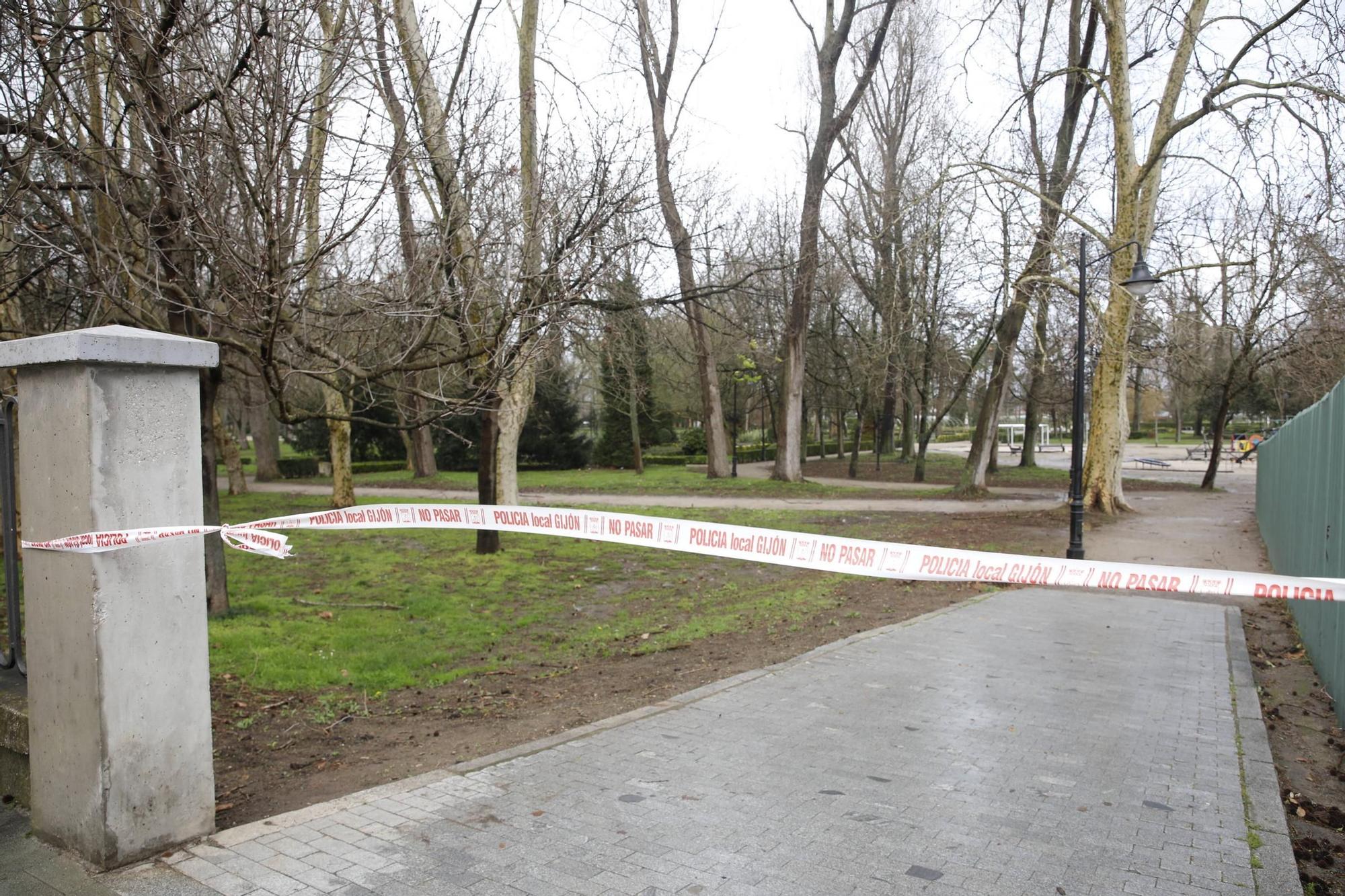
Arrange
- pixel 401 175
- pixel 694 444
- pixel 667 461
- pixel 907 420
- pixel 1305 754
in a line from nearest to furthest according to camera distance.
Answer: pixel 1305 754, pixel 401 175, pixel 667 461, pixel 907 420, pixel 694 444

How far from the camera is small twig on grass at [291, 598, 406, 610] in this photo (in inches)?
376

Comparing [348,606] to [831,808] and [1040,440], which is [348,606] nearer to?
[831,808]

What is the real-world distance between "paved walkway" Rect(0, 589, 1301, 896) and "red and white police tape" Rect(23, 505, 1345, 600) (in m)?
1.07

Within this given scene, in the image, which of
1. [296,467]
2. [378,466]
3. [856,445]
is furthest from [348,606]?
[378,466]

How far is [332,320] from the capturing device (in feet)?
27.9

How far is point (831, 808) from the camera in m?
4.38

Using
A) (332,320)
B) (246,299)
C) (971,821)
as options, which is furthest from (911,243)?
(971,821)

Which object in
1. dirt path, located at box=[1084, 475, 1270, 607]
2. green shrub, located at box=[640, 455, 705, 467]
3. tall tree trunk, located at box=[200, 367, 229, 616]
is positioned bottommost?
dirt path, located at box=[1084, 475, 1270, 607]

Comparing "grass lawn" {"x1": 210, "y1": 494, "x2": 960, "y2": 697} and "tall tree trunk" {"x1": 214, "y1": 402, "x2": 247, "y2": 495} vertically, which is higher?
"tall tree trunk" {"x1": 214, "y1": 402, "x2": 247, "y2": 495}

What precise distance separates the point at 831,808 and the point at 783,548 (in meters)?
1.43

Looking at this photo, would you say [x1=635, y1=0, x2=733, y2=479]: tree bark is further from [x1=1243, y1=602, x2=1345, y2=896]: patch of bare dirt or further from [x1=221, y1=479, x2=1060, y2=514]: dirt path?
[x1=1243, y1=602, x2=1345, y2=896]: patch of bare dirt

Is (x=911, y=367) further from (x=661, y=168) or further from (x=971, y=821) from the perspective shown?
(x=971, y=821)

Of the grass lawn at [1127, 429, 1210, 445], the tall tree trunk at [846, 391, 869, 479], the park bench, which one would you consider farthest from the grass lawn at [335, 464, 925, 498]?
the grass lawn at [1127, 429, 1210, 445]

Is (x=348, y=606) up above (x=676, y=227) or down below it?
below
